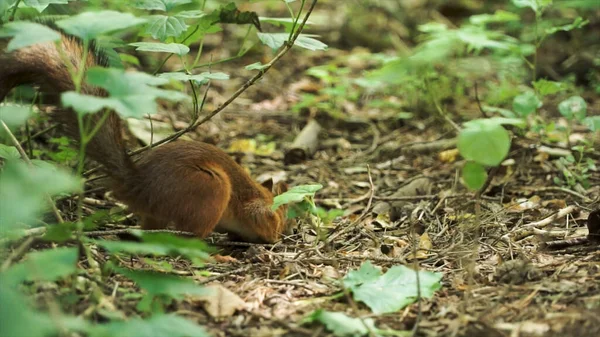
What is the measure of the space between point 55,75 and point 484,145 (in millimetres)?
2007

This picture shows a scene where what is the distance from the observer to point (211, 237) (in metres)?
4.66

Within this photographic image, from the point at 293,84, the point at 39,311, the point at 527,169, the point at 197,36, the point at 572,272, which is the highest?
the point at 197,36

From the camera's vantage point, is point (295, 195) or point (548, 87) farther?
point (548, 87)

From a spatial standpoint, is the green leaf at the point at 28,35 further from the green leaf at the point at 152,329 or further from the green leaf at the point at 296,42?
the green leaf at the point at 296,42

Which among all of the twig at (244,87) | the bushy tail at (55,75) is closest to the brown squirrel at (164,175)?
the bushy tail at (55,75)

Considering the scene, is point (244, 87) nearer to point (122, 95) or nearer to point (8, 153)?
point (8, 153)

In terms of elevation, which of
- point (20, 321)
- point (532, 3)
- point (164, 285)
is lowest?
point (164, 285)

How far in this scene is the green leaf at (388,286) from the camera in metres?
3.17

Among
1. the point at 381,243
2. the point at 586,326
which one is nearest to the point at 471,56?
the point at 381,243

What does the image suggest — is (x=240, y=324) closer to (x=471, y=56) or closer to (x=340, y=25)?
(x=471, y=56)

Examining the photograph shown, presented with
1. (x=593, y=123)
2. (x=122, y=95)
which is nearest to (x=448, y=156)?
(x=593, y=123)

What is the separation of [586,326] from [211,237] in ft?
8.12

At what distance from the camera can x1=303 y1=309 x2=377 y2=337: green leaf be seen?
2832 millimetres

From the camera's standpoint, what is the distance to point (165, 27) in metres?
3.75
